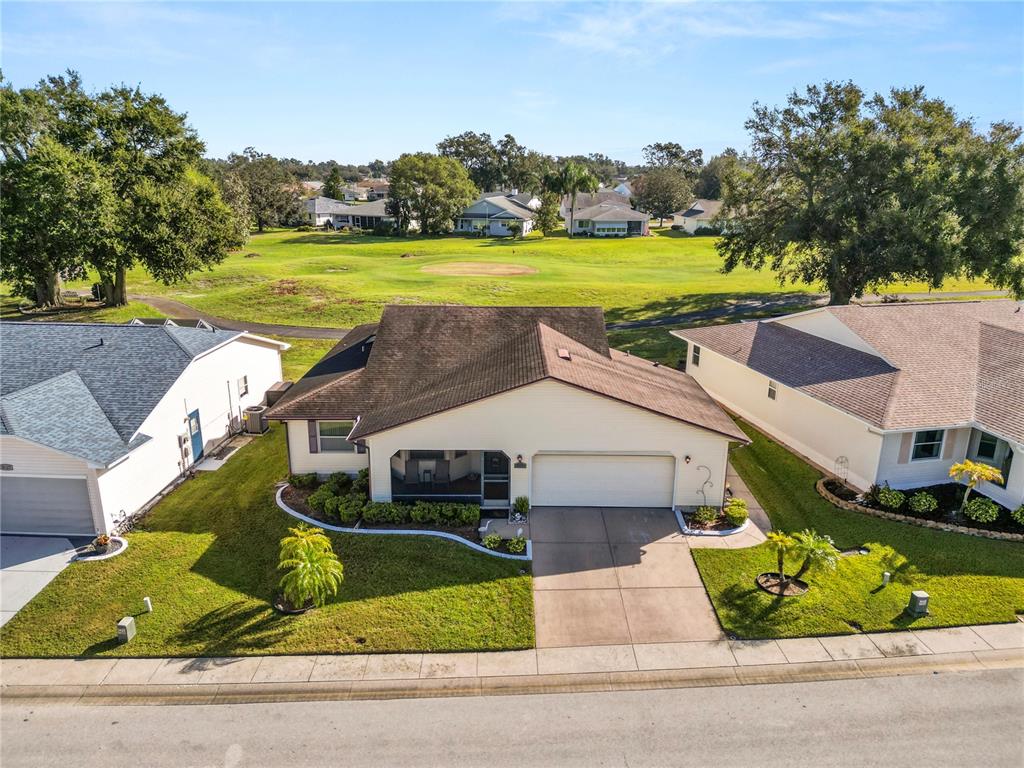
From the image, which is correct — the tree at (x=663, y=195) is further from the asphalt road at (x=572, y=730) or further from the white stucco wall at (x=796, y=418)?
the asphalt road at (x=572, y=730)

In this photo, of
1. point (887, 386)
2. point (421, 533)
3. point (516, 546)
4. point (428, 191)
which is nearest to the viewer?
point (516, 546)

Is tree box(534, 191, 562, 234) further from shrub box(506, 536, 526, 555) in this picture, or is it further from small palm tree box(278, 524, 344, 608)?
small palm tree box(278, 524, 344, 608)

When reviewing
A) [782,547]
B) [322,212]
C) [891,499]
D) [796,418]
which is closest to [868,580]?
[782,547]

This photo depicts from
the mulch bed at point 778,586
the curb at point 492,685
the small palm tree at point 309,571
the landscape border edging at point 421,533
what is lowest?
the curb at point 492,685

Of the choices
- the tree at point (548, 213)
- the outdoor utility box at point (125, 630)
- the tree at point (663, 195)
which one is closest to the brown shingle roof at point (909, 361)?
the outdoor utility box at point (125, 630)

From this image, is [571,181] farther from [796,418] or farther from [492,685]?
[492,685]

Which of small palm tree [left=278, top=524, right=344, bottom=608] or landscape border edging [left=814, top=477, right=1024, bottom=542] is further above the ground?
small palm tree [left=278, top=524, right=344, bottom=608]

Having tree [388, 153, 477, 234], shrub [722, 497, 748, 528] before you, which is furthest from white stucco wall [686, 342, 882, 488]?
tree [388, 153, 477, 234]
